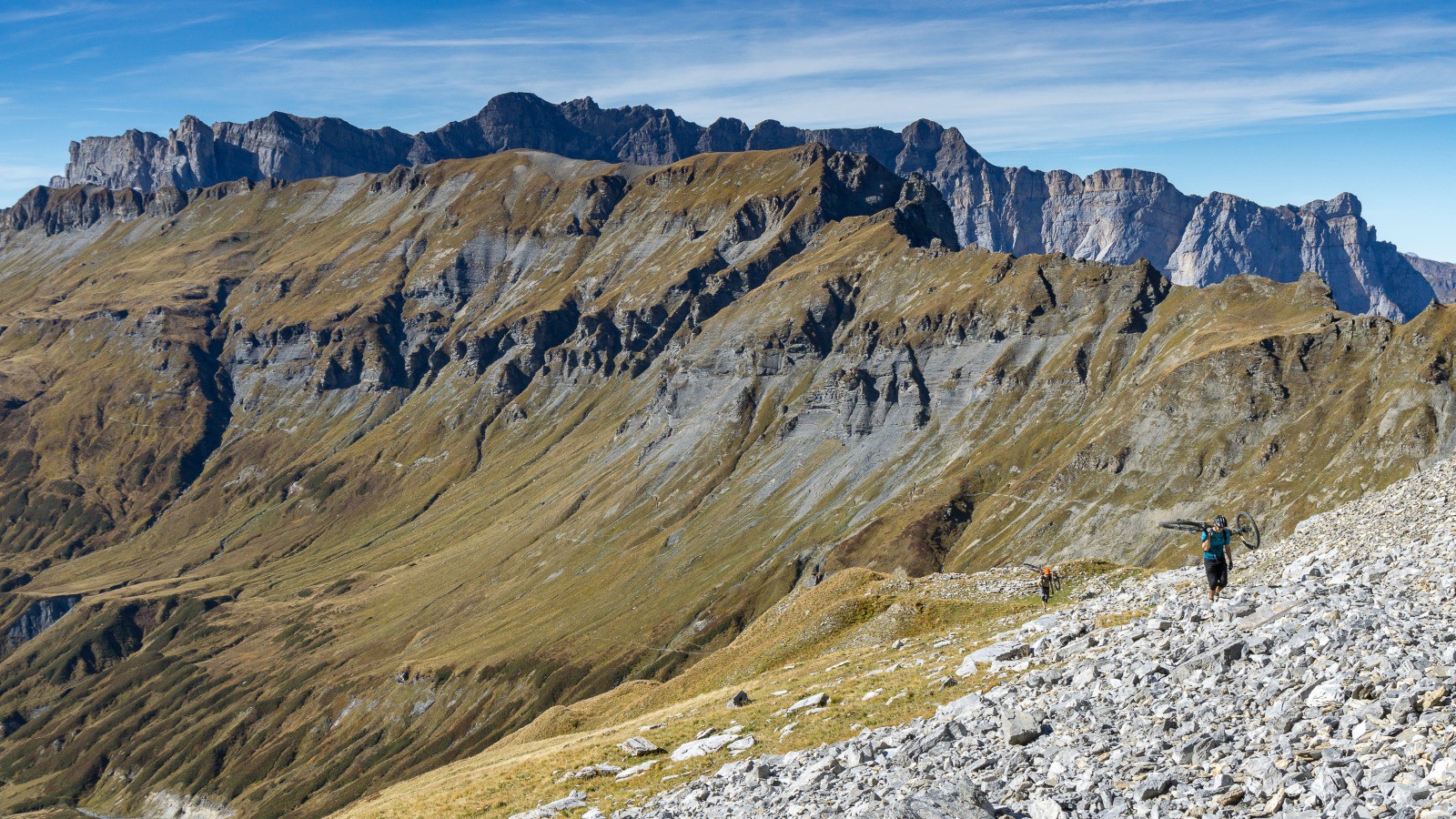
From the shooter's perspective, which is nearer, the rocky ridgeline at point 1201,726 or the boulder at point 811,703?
the rocky ridgeline at point 1201,726

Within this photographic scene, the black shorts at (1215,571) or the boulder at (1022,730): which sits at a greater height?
the black shorts at (1215,571)

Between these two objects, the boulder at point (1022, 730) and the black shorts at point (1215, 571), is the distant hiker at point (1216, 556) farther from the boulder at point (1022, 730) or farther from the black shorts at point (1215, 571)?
the boulder at point (1022, 730)

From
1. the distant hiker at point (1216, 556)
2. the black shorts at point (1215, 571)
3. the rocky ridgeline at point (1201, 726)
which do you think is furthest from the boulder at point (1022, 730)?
the black shorts at point (1215, 571)

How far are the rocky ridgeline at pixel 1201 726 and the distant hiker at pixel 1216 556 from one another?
1.48 m

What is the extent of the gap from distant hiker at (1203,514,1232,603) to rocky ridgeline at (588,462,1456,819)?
1485 millimetres

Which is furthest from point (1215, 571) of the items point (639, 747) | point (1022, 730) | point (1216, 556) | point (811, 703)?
point (639, 747)

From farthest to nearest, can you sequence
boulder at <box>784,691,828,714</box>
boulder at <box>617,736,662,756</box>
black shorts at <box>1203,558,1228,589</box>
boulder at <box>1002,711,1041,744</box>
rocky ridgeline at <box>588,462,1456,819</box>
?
boulder at <box>617,736,662,756</box>, boulder at <box>784,691,828,714</box>, black shorts at <box>1203,558,1228,589</box>, boulder at <box>1002,711,1041,744</box>, rocky ridgeline at <box>588,462,1456,819</box>

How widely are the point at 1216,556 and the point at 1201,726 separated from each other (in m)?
15.5

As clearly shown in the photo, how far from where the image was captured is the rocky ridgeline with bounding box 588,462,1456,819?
24000mm

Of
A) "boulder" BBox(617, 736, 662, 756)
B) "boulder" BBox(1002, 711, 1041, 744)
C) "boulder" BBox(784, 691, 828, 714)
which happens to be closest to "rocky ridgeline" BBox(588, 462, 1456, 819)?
"boulder" BBox(1002, 711, 1041, 744)

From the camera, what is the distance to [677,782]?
4362 cm

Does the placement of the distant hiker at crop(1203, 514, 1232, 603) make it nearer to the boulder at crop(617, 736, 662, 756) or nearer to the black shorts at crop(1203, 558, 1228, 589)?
the black shorts at crop(1203, 558, 1228, 589)

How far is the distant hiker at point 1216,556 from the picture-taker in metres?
42.0

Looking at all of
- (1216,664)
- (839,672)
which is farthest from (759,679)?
(1216,664)
